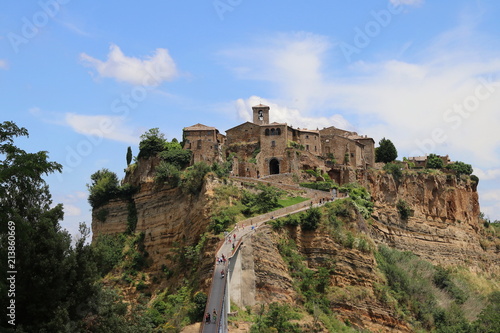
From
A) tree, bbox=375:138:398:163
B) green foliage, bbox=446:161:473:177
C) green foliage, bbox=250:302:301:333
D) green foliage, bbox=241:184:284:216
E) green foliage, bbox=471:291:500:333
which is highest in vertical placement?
tree, bbox=375:138:398:163

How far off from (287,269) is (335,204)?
36.1 feet

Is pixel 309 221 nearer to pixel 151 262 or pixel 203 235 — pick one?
pixel 203 235

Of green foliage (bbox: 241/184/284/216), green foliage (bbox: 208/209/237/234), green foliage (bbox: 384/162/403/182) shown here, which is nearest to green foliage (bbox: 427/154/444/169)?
green foliage (bbox: 384/162/403/182)

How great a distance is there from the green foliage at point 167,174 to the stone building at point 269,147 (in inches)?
141

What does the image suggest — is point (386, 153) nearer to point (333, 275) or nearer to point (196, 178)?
point (196, 178)

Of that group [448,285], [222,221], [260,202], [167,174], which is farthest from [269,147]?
[448,285]

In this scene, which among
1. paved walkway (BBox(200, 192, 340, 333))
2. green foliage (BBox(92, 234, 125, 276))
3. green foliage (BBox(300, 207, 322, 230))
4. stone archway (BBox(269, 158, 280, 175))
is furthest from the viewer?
stone archway (BBox(269, 158, 280, 175))

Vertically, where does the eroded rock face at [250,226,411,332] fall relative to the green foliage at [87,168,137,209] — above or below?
below

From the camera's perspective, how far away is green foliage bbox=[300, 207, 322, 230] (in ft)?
193

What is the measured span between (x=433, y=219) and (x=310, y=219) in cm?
3324

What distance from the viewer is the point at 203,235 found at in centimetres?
5691

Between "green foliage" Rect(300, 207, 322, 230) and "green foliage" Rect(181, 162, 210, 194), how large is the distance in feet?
35.7

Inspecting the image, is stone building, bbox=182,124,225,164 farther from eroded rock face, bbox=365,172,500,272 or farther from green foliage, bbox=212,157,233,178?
eroded rock face, bbox=365,172,500,272

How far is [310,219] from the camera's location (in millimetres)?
59125
